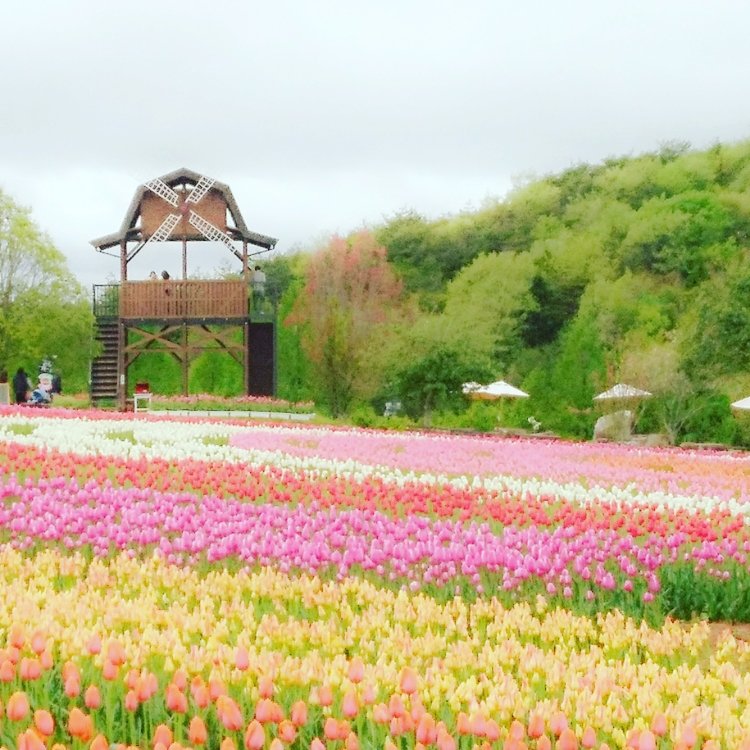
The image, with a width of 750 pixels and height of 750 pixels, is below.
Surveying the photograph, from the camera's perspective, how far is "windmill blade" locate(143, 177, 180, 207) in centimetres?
4066

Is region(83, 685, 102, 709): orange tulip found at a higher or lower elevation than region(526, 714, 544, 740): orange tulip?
higher

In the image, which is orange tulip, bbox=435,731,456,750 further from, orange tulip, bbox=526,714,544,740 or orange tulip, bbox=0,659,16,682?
orange tulip, bbox=0,659,16,682

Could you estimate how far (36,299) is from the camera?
127ft

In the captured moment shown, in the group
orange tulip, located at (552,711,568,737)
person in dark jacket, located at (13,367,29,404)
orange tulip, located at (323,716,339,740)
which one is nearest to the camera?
orange tulip, located at (323,716,339,740)

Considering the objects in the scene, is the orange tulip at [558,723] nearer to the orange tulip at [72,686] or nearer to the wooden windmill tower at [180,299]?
the orange tulip at [72,686]

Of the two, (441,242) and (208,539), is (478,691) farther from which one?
(441,242)

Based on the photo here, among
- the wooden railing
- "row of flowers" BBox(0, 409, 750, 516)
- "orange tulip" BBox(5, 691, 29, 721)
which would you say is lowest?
"orange tulip" BBox(5, 691, 29, 721)

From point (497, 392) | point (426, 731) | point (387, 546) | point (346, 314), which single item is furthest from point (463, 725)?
point (497, 392)

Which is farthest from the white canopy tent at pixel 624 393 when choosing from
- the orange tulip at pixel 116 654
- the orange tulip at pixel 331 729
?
the orange tulip at pixel 331 729

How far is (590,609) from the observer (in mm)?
7086

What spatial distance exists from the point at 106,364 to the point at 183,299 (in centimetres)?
406

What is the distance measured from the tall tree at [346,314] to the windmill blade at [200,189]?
6034 mm

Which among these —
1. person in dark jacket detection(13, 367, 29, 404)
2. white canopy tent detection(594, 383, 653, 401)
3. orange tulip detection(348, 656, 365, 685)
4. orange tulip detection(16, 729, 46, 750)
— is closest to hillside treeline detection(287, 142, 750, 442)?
white canopy tent detection(594, 383, 653, 401)

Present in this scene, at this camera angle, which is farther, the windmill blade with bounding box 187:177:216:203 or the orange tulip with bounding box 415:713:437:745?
the windmill blade with bounding box 187:177:216:203
